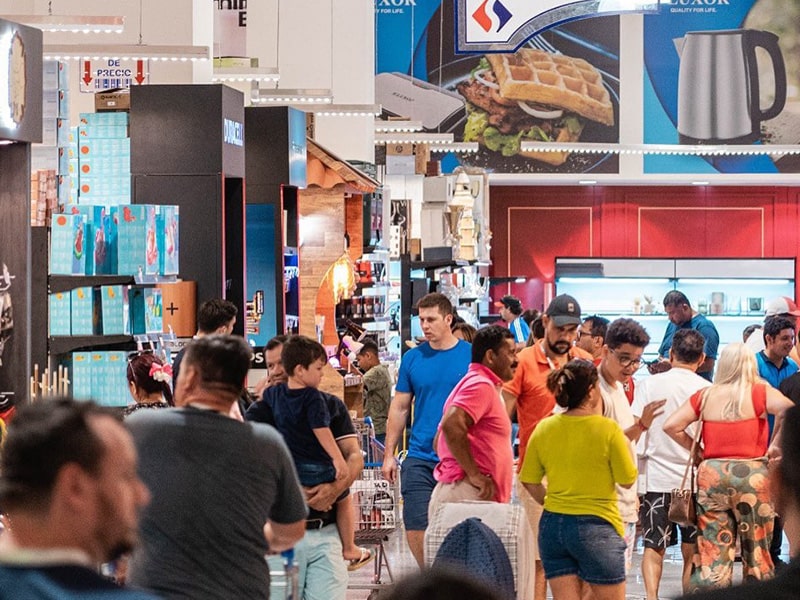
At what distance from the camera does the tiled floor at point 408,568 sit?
8.02m

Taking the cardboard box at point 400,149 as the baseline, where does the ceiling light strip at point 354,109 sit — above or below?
above

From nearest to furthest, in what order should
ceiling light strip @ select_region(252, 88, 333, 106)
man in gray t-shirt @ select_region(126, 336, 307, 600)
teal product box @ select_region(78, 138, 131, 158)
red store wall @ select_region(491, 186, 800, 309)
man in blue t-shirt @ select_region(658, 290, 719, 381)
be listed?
man in gray t-shirt @ select_region(126, 336, 307, 600) < teal product box @ select_region(78, 138, 131, 158) < man in blue t-shirt @ select_region(658, 290, 719, 381) < ceiling light strip @ select_region(252, 88, 333, 106) < red store wall @ select_region(491, 186, 800, 309)

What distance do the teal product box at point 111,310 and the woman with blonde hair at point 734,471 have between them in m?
3.09

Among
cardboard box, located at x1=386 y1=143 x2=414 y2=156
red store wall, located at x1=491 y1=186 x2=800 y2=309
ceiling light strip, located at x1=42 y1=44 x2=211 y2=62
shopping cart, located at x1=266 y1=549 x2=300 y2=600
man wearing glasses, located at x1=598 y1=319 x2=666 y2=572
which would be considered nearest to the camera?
shopping cart, located at x1=266 y1=549 x2=300 y2=600

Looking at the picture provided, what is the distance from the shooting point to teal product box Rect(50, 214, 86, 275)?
728 cm

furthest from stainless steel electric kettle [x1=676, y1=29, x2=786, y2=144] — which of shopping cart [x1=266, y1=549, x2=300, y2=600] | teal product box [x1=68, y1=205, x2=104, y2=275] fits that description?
shopping cart [x1=266, y1=549, x2=300, y2=600]

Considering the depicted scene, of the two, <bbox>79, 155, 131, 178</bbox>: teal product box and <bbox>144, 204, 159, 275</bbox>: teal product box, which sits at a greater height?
<bbox>79, 155, 131, 178</bbox>: teal product box

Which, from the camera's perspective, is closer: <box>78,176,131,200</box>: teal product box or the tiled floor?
the tiled floor

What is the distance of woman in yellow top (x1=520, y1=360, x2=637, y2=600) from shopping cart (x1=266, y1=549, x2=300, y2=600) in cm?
143

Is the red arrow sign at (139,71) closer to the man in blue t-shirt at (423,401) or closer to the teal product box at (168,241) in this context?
the teal product box at (168,241)

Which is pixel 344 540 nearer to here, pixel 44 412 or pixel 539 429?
pixel 539 429

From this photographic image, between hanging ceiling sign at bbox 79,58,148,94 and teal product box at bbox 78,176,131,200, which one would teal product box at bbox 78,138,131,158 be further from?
hanging ceiling sign at bbox 79,58,148,94

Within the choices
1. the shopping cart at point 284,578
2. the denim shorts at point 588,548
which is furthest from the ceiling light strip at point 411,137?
the shopping cart at point 284,578

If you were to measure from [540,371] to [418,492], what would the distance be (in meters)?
0.91
